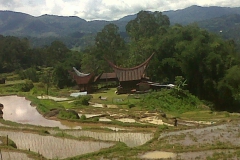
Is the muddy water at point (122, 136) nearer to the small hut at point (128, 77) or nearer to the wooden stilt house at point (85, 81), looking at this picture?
the small hut at point (128, 77)

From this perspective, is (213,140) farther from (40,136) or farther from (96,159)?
(40,136)

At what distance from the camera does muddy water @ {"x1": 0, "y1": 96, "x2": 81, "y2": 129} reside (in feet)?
82.0

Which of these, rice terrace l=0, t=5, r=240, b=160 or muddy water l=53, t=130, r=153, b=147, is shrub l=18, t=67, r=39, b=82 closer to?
rice terrace l=0, t=5, r=240, b=160

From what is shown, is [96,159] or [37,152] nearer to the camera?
[96,159]

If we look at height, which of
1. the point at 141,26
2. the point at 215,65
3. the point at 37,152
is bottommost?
the point at 37,152

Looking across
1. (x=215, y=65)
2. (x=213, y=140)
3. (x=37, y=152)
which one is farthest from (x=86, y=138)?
(x=215, y=65)

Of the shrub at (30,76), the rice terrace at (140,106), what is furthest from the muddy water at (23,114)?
the shrub at (30,76)

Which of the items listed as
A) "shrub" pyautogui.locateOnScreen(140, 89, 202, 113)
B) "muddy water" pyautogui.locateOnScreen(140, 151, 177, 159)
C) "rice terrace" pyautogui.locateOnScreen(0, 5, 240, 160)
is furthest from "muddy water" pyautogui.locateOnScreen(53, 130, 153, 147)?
"shrub" pyautogui.locateOnScreen(140, 89, 202, 113)

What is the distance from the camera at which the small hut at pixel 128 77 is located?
4097 cm

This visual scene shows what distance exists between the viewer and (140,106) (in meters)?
31.2

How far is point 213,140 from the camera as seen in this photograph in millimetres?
16953

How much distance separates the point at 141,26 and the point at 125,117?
36.9 metres

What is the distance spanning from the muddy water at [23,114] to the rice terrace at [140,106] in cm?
9

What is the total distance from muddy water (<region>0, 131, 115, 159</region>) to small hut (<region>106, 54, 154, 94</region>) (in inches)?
854
